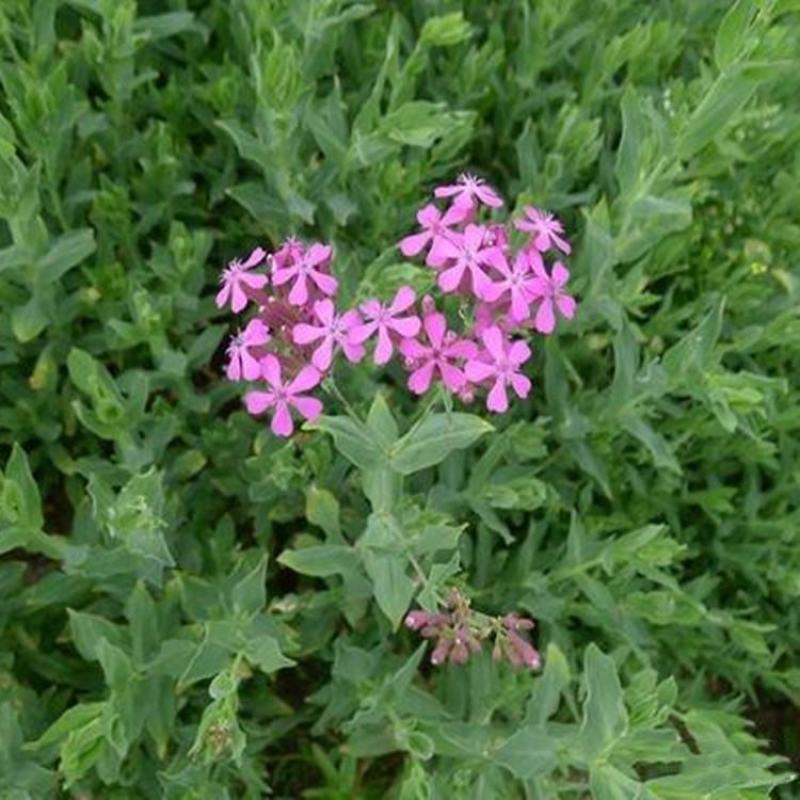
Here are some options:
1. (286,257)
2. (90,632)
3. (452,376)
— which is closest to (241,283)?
(286,257)

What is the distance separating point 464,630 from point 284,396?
48 centimetres

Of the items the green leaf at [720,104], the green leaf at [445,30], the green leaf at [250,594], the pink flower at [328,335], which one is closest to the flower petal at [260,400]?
the pink flower at [328,335]

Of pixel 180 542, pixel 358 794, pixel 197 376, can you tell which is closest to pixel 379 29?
pixel 197 376

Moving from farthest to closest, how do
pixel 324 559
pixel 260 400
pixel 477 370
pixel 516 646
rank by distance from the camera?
1. pixel 324 559
2. pixel 516 646
3. pixel 260 400
4. pixel 477 370

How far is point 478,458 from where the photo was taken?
2807 millimetres

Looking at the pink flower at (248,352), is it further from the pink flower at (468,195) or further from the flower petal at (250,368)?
the pink flower at (468,195)

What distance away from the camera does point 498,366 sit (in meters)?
1.97

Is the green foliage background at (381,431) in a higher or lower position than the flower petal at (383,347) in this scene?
lower

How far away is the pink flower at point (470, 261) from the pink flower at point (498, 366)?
7 centimetres

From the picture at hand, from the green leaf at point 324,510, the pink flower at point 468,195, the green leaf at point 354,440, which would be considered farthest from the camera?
the green leaf at point 324,510

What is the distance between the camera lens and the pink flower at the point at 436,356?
6.34 feet

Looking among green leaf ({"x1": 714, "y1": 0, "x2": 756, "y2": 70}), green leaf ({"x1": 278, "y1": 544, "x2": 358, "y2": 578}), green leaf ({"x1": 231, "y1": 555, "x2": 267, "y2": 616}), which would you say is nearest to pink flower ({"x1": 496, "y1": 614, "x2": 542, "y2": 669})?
green leaf ({"x1": 278, "y1": 544, "x2": 358, "y2": 578})

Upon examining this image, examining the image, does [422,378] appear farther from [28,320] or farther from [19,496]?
[28,320]

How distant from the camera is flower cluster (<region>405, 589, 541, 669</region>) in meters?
2.09
